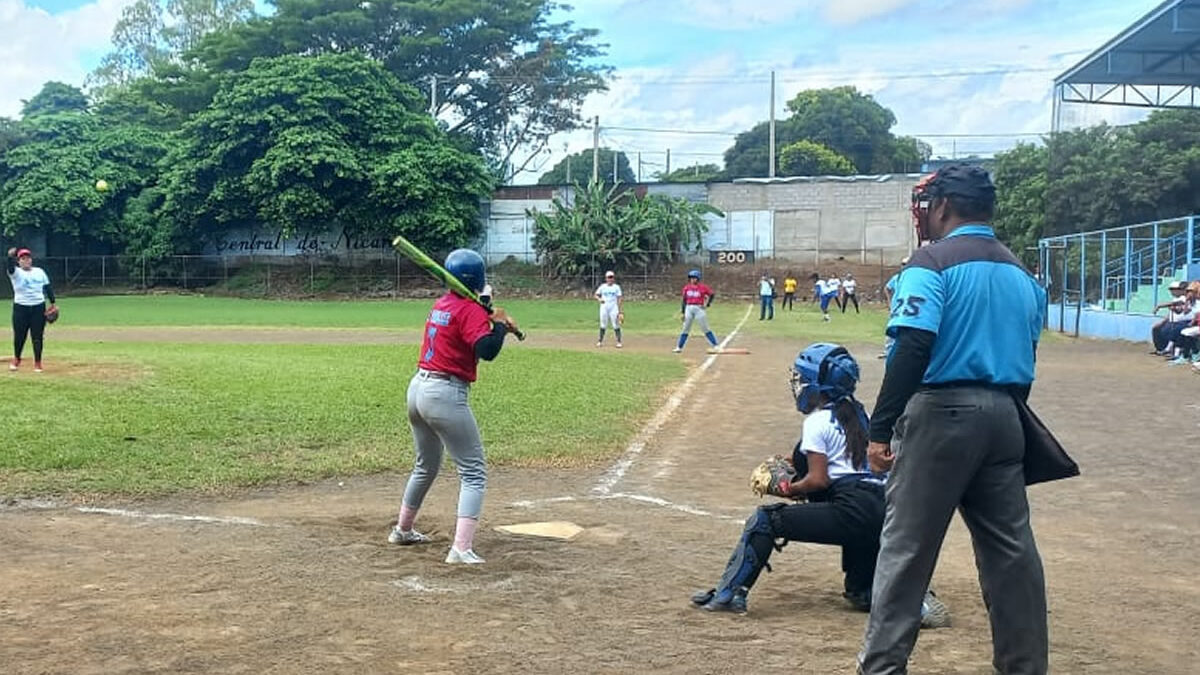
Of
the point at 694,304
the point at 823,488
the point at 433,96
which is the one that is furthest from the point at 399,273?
the point at 823,488

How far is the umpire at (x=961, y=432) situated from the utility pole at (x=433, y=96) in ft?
181

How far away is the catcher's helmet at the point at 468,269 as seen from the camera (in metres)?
6.28

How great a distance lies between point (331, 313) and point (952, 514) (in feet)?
119

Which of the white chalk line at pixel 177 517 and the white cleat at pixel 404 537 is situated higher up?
the white cleat at pixel 404 537

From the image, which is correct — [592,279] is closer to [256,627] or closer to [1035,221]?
[1035,221]

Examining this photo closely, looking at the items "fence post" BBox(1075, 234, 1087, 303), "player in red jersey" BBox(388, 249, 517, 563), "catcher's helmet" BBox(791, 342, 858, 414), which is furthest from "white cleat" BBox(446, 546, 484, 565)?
"fence post" BBox(1075, 234, 1087, 303)

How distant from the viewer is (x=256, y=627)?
5020 mm

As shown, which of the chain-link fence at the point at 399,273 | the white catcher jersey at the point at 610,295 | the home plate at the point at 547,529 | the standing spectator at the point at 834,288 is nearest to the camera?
the home plate at the point at 547,529

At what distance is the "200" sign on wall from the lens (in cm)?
5450

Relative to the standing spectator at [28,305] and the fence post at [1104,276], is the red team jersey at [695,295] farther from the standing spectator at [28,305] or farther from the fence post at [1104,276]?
the fence post at [1104,276]

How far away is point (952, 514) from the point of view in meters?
4.13

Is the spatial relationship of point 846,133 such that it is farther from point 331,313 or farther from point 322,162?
point 331,313

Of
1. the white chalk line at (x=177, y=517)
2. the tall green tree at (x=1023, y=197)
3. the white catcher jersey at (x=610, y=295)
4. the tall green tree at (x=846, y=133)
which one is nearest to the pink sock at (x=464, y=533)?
the white chalk line at (x=177, y=517)

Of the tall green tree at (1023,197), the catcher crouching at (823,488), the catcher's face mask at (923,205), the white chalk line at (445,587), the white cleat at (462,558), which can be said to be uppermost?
the tall green tree at (1023,197)
